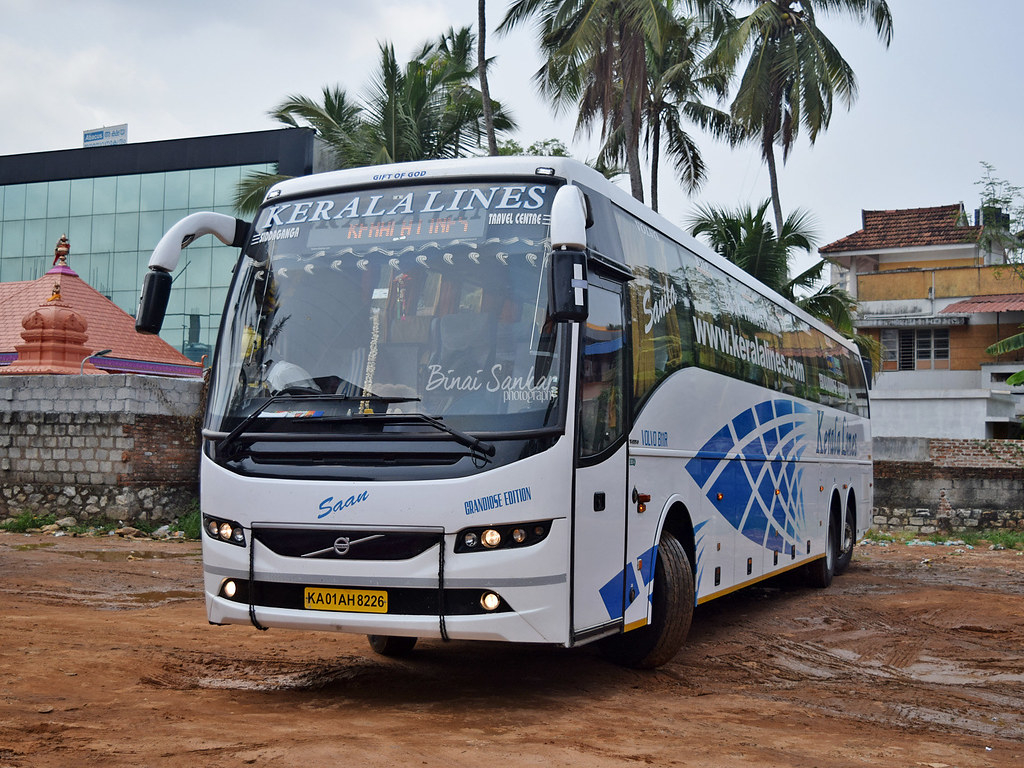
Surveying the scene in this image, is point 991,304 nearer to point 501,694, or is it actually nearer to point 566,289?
point 501,694

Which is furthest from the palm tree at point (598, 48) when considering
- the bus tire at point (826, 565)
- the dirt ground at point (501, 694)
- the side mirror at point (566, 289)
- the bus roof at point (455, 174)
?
the side mirror at point (566, 289)

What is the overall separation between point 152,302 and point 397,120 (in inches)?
823

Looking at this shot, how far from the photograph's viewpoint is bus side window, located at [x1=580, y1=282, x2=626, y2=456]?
6.54 metres

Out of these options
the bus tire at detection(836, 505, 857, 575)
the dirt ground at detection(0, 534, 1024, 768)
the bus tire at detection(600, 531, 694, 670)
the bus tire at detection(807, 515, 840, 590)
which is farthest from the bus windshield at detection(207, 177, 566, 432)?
the bus tire at detection(836, 505, 857, 575)

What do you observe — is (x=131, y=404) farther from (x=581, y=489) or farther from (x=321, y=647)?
(x=581, y=489)

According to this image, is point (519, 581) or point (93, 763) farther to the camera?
point (519, 581)

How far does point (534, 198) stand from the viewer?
264 inches

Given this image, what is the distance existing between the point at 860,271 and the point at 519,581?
128ft

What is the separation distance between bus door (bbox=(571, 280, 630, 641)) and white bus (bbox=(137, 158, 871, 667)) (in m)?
0.02

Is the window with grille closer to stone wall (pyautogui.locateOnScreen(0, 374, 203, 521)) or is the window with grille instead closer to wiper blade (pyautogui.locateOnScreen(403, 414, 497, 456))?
stone wall (pyautogui.locateOnScreen(0, 374, 203, 521))

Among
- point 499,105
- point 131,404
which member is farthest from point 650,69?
point 131,404

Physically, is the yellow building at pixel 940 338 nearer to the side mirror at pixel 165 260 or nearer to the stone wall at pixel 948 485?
the stone wall at pixel 948 485

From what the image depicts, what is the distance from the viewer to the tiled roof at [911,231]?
133ft

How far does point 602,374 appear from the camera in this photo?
6777mm
